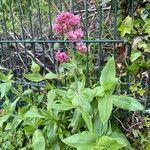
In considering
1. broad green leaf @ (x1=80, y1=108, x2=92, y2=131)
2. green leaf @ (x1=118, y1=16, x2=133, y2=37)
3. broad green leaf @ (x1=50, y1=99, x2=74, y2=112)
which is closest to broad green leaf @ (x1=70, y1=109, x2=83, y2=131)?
broad green leaf @ (x1=50, y1=99, x2=74, y2=112)

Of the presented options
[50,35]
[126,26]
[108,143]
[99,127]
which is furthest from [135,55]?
[50,35]

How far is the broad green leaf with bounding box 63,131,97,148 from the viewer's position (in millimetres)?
3062

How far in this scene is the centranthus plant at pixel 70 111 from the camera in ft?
10.1

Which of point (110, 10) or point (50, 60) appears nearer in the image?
point (110, 10)

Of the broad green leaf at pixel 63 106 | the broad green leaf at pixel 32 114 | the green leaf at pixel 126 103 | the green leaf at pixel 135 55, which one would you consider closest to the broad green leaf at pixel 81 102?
the broad green leaf at pixel 63 106

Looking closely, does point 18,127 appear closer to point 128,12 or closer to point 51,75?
point 51,75

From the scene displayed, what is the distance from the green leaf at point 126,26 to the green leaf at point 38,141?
1103 millimetres

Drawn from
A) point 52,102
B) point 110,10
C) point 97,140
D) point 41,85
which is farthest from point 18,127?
point 110,10

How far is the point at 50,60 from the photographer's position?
4.25m

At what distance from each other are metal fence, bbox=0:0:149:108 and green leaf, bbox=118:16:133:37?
77 millimetres

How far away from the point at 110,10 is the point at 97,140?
1253 mm

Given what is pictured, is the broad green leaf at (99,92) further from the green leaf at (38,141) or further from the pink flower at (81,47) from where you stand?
the green leaf at (38,141)

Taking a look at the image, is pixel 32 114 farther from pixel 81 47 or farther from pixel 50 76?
pixel 81 47

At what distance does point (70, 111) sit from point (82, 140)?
518mm
